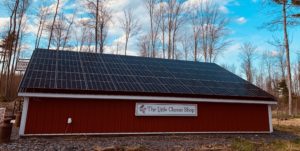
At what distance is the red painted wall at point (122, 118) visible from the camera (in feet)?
29.8

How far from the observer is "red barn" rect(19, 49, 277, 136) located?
30.0ft

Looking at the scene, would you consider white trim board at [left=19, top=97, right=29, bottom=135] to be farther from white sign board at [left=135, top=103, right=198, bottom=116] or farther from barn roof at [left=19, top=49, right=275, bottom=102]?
white sign board at [left=135, top=103, right=198, bottom=116]

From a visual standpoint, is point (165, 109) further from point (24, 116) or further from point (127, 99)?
point (24, 116)

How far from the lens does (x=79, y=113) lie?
31.2 feet

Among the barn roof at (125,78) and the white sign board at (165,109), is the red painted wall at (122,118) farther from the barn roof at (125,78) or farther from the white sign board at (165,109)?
the barn roof at (125,78)

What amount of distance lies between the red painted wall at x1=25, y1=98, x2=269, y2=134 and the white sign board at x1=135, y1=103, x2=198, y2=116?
0.76 feet

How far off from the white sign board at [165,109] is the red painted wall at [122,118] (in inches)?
9.1

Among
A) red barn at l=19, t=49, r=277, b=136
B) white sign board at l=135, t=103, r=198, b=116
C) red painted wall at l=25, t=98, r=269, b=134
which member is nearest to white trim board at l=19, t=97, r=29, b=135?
red barn at l=19, t=49, r=277, b=136

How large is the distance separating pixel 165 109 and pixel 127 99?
198 centimetres

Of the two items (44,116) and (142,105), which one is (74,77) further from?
(142,105)

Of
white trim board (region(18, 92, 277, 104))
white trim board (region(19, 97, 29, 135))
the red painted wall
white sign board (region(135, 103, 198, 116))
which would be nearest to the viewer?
white trim board (region(19, 97, 29, 135))

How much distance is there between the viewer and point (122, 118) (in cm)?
1007

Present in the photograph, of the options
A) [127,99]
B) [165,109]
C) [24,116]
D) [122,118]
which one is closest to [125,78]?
[127,99]

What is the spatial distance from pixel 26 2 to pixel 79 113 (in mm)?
24291
